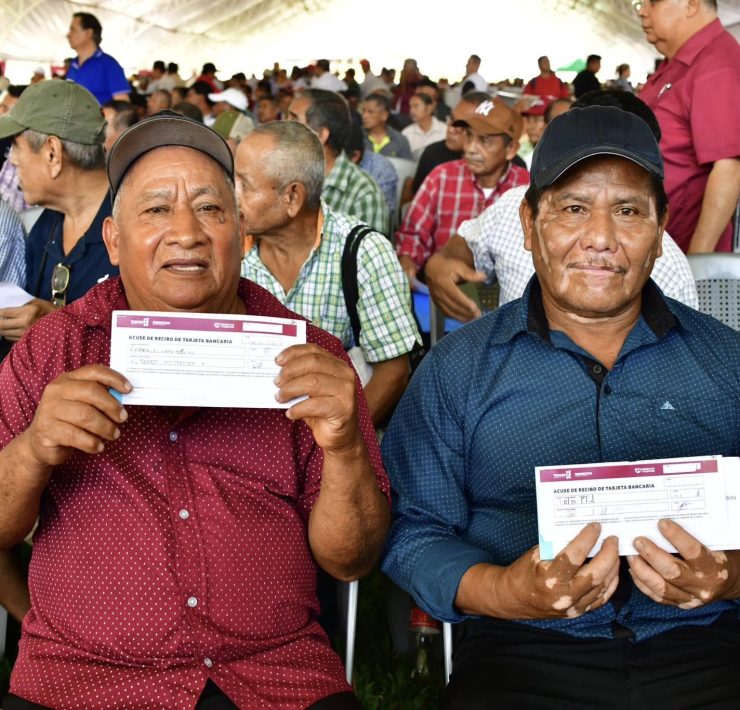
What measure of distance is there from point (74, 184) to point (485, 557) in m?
2.17

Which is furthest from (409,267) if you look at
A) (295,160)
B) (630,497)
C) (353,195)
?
(630,497)

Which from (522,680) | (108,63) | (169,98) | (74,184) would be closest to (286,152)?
(74,184)

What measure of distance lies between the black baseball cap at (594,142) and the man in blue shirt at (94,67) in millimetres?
6441

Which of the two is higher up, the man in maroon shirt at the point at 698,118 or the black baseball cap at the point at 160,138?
the man in maroon shirt at the point at 698,118

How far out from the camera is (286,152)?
135 inches

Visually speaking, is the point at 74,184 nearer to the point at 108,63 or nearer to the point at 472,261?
the point at 472,261

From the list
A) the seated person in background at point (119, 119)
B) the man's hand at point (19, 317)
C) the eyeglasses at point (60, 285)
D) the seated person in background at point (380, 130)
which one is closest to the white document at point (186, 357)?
the man's hand at point (19, 317)

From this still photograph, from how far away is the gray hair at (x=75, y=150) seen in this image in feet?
11.3

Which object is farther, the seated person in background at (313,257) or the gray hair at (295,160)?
the gray hair at (295,160)

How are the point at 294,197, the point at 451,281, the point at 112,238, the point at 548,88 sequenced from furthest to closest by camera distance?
the point at 548,88 < the point at 294,197 < the point at 451,281 < the point at 112,238

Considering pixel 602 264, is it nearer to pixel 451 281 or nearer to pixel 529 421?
pixel 529 421

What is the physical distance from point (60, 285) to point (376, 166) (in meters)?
3.50

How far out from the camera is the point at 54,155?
343 cm

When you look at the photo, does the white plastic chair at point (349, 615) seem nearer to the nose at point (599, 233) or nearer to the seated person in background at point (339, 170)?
the nose at point (599, 233)
